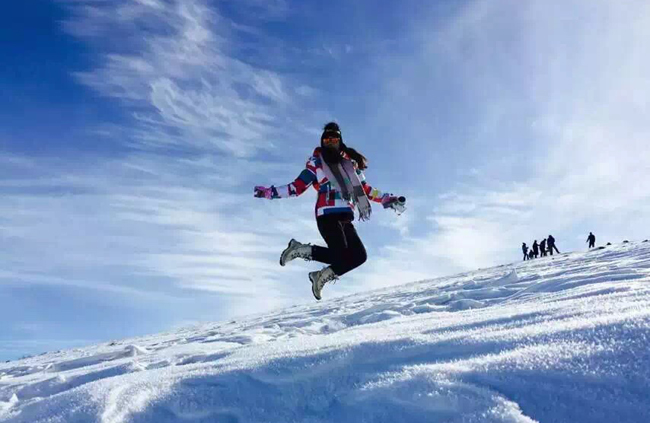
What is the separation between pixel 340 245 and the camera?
5.70 metres

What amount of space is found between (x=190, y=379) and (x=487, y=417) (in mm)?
1401

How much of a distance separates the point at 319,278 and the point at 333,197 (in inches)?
37.8

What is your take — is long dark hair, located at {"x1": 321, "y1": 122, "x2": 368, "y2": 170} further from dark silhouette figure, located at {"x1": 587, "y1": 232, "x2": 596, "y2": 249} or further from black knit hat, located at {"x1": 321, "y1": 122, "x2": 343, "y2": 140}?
dark silhouette figure, located at {"x1": 587, "y1": 232, "x2": 596, "y2": 249}

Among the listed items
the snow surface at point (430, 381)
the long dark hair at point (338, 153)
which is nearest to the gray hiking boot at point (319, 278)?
the long dark hair at point (338, 153)

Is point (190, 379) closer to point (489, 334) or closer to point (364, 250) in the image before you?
point (489, 334)

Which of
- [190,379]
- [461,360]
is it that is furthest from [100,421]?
[461,360]

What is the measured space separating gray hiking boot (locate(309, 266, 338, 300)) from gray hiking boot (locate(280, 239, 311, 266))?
22 cm

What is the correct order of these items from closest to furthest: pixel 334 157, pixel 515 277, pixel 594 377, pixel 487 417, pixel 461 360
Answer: pixel 487 417 → pixel 594 377 → pixel 461 360 → pixel 334 157 → pixel 515 277

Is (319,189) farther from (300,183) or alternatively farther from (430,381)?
(430,381)

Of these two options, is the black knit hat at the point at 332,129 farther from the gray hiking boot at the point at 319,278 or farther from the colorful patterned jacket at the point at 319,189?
the gray hiking boot at the point at 319,278

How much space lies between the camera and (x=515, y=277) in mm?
8281

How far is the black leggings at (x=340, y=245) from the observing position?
5.66 m

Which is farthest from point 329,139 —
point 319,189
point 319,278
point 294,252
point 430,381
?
point 430,381

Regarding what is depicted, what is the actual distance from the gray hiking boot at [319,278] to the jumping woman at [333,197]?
0.05ft
